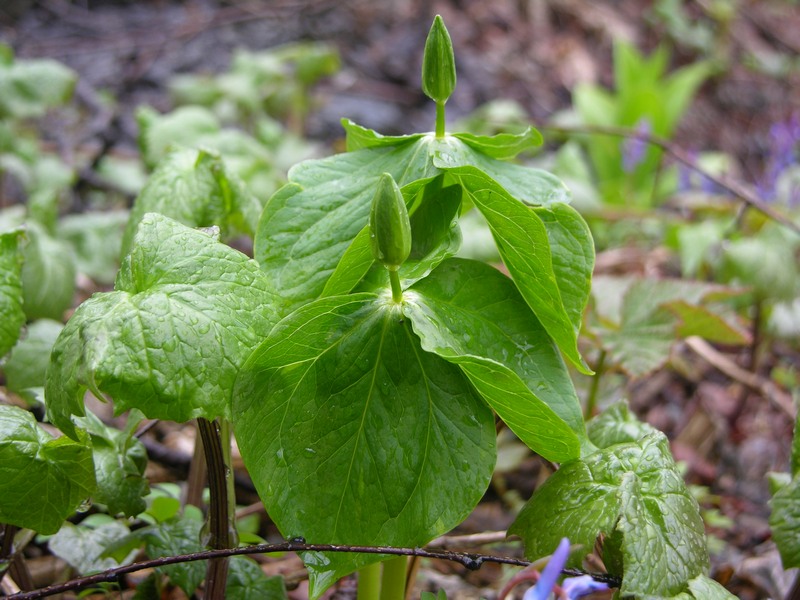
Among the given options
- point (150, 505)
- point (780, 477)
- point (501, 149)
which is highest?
point (501, 149)

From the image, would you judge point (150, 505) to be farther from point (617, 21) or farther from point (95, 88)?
point (617, 21)

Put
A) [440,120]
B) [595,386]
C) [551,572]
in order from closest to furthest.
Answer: [551,572], [440,120], [595,386]

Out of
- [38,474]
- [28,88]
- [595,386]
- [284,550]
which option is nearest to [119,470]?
[38,474]

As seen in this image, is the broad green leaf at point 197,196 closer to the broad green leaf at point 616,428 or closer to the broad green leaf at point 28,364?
the broad green leaf at point 28,364

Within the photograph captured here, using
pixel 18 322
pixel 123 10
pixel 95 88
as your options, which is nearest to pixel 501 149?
pixel 18 322

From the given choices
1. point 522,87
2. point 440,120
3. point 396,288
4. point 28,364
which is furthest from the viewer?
point 522,87

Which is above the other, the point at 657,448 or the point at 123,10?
the point at 123,10

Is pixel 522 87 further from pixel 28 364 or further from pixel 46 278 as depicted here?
pixel 28 364

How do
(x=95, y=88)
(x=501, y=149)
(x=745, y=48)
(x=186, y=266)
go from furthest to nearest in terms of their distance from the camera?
(x=745, y=48) → (x=95, y=88) → (x=501, y=149) → (x=186, y=266)
